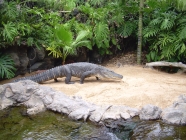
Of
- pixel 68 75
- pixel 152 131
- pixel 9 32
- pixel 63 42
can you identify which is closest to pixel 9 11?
pixel 9 32

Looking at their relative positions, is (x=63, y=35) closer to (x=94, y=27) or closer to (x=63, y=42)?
(x=63, y=42)

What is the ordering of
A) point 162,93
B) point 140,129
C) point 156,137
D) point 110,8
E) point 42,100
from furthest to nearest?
point 110,8
point 162,93
point 42,100
point 140,129
point 156,137

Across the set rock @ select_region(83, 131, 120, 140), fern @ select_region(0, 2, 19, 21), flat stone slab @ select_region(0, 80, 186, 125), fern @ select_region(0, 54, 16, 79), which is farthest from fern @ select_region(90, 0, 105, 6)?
rock @ select_region(83, 131, 120, 140)

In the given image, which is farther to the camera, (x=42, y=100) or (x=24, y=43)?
(x=24, y=43)

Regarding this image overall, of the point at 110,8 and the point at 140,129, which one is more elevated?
the point at 110,8

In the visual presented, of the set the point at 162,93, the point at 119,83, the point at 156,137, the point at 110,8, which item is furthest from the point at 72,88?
the point at 110,8

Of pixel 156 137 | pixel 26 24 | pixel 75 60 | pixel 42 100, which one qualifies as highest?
pixel 26 24

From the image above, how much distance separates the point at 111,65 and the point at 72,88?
11.8ft

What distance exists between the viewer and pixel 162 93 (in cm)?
618

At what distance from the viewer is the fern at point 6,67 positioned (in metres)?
7.45

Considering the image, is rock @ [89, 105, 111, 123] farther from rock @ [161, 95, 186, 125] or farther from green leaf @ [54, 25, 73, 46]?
green leaf @ [54, 25, 73, 46]

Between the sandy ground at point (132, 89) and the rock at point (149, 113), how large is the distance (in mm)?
415

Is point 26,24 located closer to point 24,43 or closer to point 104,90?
point 24,43

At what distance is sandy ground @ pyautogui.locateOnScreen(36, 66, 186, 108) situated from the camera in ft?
19.0
